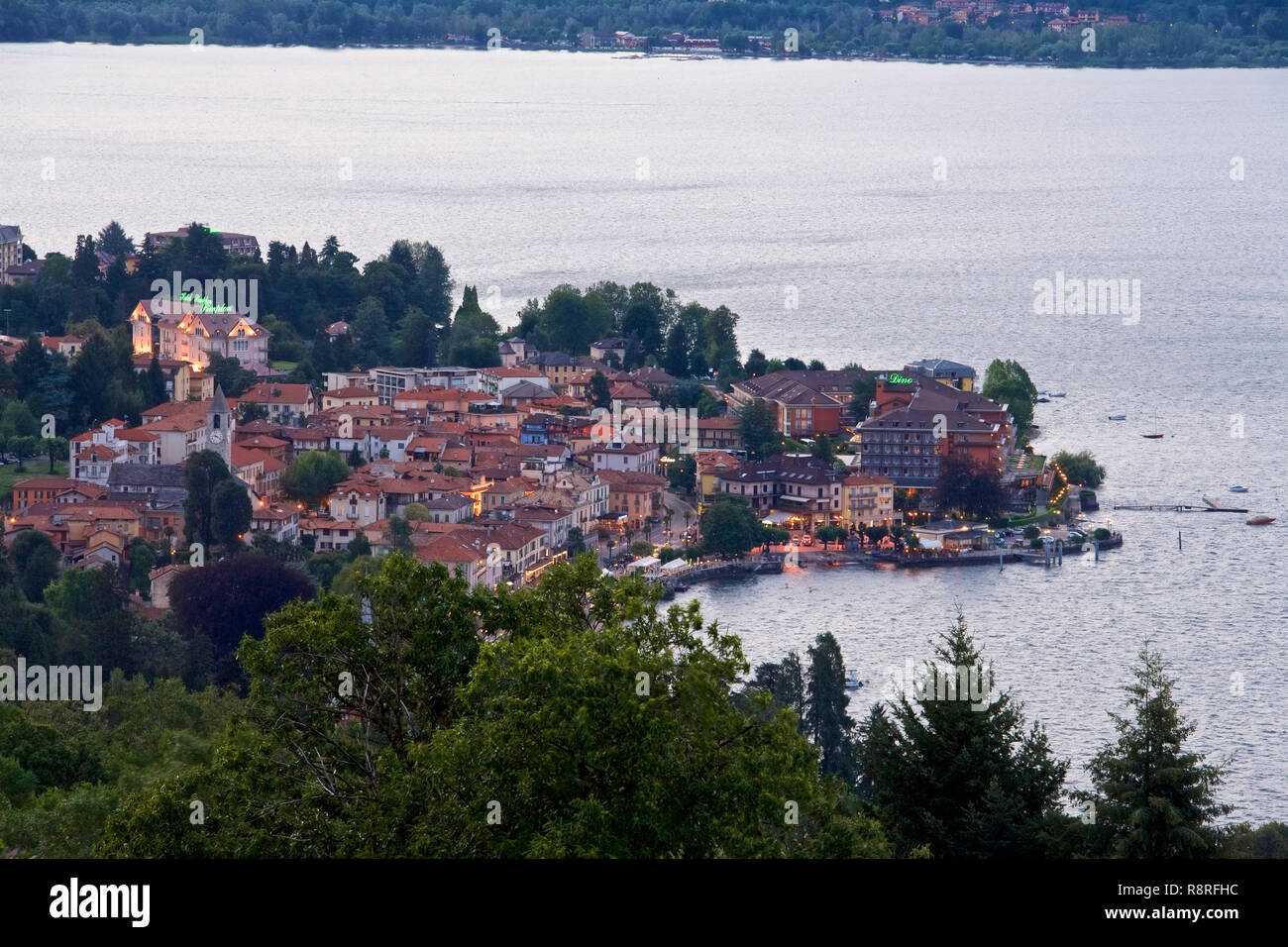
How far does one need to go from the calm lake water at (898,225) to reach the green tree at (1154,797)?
684cm

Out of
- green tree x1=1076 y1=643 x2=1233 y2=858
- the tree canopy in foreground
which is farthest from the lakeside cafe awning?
the tree canopy in foreground

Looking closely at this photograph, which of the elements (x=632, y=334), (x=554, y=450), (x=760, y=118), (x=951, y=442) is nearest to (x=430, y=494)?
(x=554, y=450)

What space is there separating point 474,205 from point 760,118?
3051 cm

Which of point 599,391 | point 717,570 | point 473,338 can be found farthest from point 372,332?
point 717,570

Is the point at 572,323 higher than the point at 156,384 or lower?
higher

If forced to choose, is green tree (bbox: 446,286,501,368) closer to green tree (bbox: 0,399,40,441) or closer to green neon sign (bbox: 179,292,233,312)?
green neon sign (bbox: 179,292,233,312)

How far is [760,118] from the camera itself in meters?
81.8

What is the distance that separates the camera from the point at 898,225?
53.2 m

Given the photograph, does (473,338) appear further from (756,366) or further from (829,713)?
(829,713)

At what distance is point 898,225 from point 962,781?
151 feet

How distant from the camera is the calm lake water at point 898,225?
784 inches

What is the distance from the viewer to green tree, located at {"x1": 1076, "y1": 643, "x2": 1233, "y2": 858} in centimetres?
738

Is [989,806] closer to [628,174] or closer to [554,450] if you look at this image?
[554,450]

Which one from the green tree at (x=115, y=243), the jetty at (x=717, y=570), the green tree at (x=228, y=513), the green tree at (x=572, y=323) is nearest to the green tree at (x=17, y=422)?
the green tree at (x=228, y=513)
